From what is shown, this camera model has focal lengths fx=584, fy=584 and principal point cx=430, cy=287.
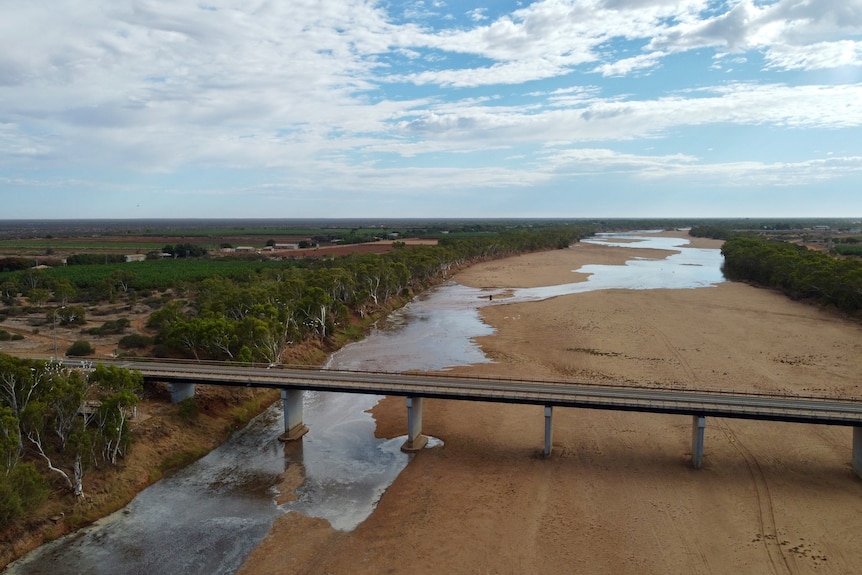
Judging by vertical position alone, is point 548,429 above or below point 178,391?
below

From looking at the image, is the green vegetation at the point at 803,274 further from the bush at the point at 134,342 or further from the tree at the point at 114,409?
the bush at the point at 134,342

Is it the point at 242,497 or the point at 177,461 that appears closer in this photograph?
the point at 242,497

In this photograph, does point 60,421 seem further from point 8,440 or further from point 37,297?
point 37,297

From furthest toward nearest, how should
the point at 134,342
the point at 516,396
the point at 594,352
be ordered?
the point at 594,352 → the point at 134,342 → the point at 516,396

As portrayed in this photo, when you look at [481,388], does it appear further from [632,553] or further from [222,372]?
[222,372]

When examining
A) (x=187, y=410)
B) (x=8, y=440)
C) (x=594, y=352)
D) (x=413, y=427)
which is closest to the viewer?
(x=8, y=440)

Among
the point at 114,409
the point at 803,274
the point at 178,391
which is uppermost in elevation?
the point at 803,274

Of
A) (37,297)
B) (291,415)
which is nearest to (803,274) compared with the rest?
(291,415)
